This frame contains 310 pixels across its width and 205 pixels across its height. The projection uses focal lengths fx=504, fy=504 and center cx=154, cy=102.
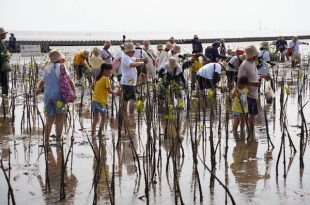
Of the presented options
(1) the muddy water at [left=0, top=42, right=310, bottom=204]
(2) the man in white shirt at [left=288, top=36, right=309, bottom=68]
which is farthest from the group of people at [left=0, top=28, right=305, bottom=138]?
(2) the man in white shirt at [left=288, top=36, right=309, bottom=68]

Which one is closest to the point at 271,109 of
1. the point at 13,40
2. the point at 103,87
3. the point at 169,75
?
the point at 169,75

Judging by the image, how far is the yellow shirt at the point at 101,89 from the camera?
915cm

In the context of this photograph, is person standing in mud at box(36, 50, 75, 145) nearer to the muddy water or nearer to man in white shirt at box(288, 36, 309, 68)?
the muddy water

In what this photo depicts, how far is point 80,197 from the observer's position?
6.16 meters

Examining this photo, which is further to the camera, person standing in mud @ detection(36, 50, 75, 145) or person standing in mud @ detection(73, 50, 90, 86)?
person standing in mud @ detection(73, 50, 90, 86)

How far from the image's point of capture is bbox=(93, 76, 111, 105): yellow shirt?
9148mm

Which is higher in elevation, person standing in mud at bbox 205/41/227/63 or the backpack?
person standing in mud at bbox 205/41/227/63

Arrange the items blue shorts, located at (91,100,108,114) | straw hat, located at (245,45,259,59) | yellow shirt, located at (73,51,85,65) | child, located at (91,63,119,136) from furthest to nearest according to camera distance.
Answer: yellow shirt, located at (73,51,85,65)
blue shorts, located at (91,100,108,114)
child, located at (91,63,119,136)
straw hat, located at (245,45,259,59)

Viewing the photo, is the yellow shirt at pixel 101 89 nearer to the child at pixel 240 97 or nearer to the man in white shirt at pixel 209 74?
the child at pixel 240 97

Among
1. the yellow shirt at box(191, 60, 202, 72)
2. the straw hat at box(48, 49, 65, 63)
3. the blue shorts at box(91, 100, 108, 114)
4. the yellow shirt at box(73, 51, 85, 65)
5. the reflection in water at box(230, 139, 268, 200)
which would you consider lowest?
the reflection in water at box(230, 139, 268, 200)

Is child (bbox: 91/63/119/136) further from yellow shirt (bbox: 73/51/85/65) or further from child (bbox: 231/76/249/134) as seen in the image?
yellow shirt (bbox: 73/51/85/65)

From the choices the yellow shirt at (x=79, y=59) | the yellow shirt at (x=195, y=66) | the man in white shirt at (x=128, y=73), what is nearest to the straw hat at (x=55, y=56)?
the man in white shirt at (x=128, y=73)

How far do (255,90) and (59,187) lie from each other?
13.9ft

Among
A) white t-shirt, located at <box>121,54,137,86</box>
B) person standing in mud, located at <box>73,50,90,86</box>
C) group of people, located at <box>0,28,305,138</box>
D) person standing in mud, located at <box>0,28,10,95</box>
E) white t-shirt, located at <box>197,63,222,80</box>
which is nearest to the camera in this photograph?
group of people, located at <box>0,28,305,138</box>
